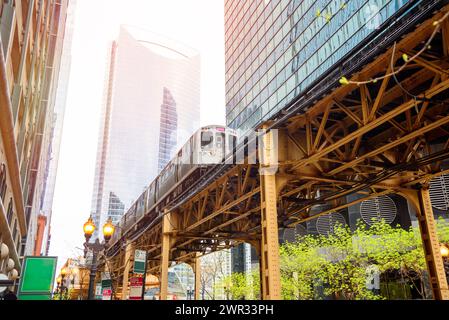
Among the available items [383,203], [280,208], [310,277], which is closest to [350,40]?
[383,203]

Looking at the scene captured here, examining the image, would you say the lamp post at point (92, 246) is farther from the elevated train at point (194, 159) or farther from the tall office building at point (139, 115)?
the tall office building at point (139, 115)

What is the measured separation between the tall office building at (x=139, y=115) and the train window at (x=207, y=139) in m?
143

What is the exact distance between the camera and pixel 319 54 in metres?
48.8

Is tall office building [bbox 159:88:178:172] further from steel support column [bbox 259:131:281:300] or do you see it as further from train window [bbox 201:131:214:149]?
steel support column [bbox 259:131:281:300]

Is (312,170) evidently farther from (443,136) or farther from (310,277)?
(310,277)

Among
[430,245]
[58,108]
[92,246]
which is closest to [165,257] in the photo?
[92,246]

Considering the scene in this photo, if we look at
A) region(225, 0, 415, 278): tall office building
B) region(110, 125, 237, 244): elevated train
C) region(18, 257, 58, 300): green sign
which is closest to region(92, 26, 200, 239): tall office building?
region(225, 0, 415, 278): tall office building

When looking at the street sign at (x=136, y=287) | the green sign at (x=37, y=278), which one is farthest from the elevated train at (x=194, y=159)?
the green sign at (x=37, y=278)

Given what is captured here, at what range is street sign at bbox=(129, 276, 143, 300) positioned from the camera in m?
13.5

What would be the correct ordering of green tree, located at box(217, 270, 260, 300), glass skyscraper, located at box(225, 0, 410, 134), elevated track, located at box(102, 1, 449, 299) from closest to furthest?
elevated track, located at box(102, 1, 449, 299) < glass skyscraper, located at box(225, 0, 410, 134) < green tree, located at box(217, 270, 260, 300)

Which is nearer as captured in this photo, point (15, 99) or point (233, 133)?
point (15, 99)

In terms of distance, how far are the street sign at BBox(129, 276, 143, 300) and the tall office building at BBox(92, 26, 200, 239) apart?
488 feet
